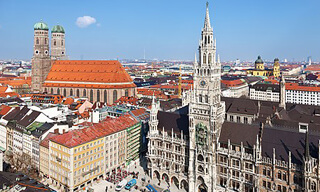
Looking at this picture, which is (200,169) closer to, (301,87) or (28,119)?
(28,119)

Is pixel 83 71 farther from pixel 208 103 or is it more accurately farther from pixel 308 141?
pixel 308 141

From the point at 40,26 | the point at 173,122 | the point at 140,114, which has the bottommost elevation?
the point at 140,114

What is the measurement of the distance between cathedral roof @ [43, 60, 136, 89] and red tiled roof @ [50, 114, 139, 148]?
71.9m

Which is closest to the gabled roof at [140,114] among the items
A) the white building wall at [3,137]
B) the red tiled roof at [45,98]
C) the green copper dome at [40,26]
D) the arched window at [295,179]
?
the white building wall at [3,137]

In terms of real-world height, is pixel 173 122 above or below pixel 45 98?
below

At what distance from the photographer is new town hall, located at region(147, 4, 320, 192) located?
198 ft

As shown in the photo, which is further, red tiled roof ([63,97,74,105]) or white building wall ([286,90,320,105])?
white building wall ([286,90,320,105])

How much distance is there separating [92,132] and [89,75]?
94.9 metres

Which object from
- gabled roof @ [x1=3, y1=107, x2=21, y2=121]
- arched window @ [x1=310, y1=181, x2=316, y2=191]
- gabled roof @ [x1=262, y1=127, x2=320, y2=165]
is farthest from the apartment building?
arched window @ [x1=310, y1=181, x2=316, y2=191]

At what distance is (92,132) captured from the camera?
80.9 metres

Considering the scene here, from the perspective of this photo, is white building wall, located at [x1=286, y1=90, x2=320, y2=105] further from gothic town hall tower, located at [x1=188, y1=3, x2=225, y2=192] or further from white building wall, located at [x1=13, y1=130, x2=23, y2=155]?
white building wall, located at [x1=13, y1=130, x2=23, y2=155]

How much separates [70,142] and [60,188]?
525 inches

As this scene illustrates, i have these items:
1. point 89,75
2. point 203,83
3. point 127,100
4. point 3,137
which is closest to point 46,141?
point 3,137

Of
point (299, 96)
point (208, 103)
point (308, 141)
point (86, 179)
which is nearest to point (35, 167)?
point (86, 179)
